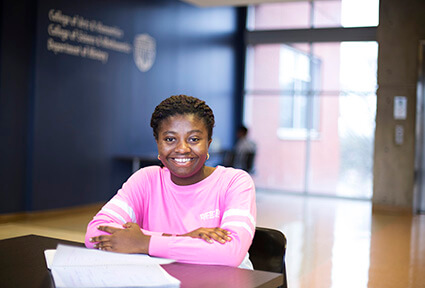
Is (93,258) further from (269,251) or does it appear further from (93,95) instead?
(93,95)

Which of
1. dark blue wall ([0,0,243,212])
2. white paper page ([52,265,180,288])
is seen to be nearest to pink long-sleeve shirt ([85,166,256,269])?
white paper page ([52,265,180,288])

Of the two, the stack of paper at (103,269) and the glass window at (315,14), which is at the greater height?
the glass window at (315,14)

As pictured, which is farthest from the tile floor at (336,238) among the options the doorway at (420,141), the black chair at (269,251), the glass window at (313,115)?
the black chair at (269,251)

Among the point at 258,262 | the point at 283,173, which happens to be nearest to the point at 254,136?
the point at 283,173

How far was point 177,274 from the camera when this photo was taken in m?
1.29

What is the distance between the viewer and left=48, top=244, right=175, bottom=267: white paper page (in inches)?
52.9

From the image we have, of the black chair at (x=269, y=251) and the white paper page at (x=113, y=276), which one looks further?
the black chair at (x=269, y=251)

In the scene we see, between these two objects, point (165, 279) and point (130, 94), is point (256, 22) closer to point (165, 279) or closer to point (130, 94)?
point (130, 94)

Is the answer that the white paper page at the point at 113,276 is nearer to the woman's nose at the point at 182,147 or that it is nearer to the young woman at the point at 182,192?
the young woman at the point at 182,192

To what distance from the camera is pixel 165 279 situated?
121cm

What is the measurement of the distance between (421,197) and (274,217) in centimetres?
250

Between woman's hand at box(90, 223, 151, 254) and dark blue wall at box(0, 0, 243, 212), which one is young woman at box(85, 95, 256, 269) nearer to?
woman's hand at box(90, 223, 151, 254)

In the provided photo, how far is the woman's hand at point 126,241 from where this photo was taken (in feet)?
4.79

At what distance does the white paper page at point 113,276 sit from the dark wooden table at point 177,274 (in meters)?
0.03
